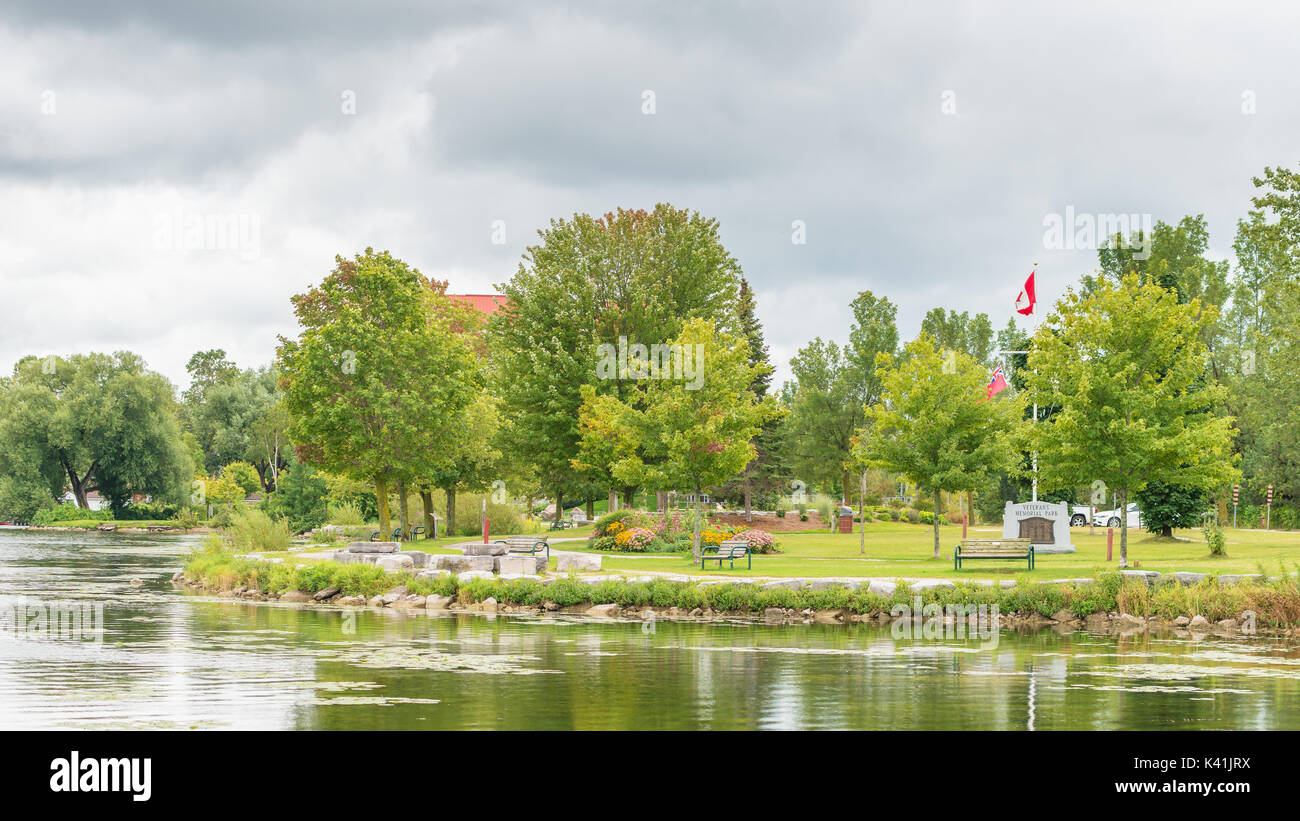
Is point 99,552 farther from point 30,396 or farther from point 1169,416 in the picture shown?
point 1169,416

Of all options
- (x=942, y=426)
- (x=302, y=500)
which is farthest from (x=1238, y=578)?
(x=302, y=500)

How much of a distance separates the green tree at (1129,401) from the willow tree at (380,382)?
23.3m

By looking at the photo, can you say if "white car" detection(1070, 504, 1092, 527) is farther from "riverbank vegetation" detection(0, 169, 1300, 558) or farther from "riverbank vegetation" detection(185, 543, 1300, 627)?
"riverbank vegetation" detection(185, 543, 1300, 627)

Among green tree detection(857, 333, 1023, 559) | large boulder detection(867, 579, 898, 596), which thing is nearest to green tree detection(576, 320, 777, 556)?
green tree detection(857, 333, 1023, 559)

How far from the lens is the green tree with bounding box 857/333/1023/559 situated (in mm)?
35125

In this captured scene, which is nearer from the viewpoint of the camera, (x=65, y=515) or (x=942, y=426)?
(x=942, y=426)

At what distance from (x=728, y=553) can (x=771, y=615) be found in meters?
8.17

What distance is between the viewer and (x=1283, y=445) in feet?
187

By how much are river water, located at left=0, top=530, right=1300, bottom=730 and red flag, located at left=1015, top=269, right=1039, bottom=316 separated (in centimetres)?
2222

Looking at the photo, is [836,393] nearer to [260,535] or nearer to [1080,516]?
[1080,516]

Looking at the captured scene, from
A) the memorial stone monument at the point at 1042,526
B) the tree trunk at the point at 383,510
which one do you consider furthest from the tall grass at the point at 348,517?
the memorial stone monument at the point at 1042,526

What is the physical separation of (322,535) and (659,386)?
1804cm

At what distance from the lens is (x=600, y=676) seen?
17.4 meters
